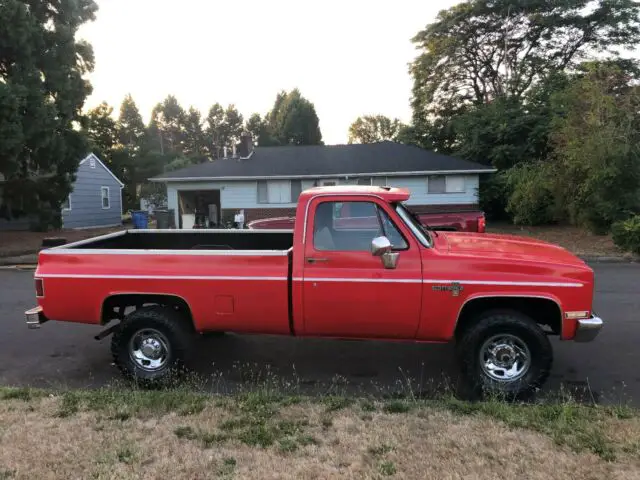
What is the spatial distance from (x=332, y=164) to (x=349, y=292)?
69.9 feet

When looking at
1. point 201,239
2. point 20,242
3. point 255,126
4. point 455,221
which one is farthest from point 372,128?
point 201,239

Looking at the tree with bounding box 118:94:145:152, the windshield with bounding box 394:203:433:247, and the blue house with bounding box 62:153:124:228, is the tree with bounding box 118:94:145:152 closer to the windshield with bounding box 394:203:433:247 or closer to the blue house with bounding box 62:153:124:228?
the blue house with bounding box 62:153:124:228

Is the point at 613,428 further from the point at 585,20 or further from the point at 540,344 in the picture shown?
the point at 585,20

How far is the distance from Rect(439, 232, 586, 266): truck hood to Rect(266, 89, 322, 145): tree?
197 feet

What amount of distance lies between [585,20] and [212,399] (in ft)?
123

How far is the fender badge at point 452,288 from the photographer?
436cm

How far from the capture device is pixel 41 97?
53.8ft

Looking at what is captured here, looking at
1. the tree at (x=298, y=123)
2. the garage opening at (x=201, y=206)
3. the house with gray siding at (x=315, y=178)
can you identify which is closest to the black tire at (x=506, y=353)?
the house with gray siding at (x=315, y=178)

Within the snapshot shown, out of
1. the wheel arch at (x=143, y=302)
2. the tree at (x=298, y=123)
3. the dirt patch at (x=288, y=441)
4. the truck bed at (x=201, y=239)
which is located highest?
the tree at (x=298, y=123)

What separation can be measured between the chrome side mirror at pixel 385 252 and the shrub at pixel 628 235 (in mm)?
12173

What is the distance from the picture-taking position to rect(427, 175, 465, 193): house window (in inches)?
954

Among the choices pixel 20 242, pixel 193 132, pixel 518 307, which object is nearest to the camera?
pixel 518 307

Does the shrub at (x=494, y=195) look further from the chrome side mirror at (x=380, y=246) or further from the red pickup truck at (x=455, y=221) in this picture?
the chrome side mirror at (x=380, y=246)

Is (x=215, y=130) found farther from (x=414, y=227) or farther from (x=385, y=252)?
(x=385, y=252)
